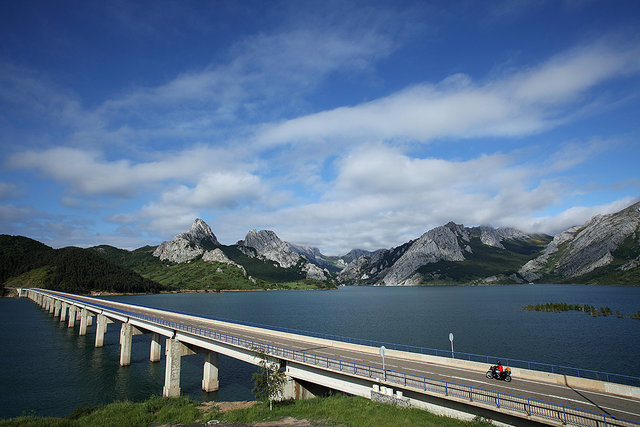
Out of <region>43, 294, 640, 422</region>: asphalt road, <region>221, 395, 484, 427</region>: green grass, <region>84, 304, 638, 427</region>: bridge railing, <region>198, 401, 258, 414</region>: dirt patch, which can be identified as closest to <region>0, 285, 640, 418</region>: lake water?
<region>198, 401, 258, 414</region>: dirt patch

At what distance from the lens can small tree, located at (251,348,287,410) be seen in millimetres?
36938

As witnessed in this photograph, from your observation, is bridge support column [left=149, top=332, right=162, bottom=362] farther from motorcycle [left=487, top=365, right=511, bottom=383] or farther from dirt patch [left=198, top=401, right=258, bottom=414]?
motorcycle [left=487, top=365, right=511, bottom=383]

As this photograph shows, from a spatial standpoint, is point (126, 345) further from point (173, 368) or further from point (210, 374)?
point (210, 374)

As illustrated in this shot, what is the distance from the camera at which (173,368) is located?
2030 inches

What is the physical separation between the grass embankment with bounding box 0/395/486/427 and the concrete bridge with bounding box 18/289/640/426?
135 centimetres

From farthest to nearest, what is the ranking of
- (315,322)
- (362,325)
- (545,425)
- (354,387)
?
1. (315,322)
2. (362,325)
3. (354,387)
4. (545,425)

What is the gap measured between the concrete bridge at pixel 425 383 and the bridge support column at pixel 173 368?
5.4 inches

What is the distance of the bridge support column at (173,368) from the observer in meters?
50.1

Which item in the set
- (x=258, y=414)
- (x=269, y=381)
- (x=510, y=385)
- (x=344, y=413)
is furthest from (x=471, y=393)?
(x=258, y=414)

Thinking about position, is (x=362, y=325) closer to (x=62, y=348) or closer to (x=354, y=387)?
(x=354, y=387)

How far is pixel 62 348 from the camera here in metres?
81.0

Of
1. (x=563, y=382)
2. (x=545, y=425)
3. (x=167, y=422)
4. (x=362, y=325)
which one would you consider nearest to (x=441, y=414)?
(x=545, y=425)

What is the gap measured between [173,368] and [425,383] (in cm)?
3963

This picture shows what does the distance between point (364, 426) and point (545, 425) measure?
13.2 meters
